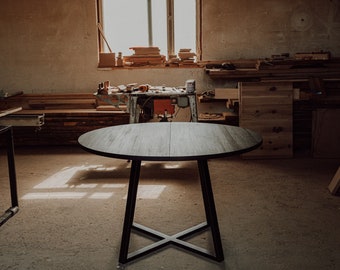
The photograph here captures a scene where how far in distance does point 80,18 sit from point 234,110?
100 inches

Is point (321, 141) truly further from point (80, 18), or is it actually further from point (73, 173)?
point (80, 18)

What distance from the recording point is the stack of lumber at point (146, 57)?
5.78 m

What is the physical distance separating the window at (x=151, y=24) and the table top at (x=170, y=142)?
320cm

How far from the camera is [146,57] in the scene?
19.0 feet

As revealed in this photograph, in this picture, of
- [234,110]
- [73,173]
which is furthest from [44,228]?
[234,110]

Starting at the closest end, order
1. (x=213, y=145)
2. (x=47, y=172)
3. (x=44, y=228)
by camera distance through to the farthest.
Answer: (x=213, y=145) < (x=44, y=228) < (x=47, y=172)

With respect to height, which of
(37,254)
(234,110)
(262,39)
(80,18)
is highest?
(80,18)

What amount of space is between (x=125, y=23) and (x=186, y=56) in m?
1.04

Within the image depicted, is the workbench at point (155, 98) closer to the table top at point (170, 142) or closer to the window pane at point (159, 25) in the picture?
the window pane at point (159, 25)

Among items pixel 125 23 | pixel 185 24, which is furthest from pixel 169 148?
pixel 125 23

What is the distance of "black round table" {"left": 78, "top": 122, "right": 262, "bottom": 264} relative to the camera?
208 cm

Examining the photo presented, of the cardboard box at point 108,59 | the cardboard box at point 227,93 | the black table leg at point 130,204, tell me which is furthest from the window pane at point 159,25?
the black table leg at point 130,204

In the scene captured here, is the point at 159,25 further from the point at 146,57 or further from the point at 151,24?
the point at 146,57

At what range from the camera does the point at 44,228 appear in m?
3.00
